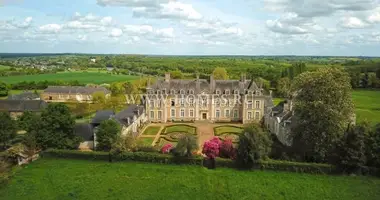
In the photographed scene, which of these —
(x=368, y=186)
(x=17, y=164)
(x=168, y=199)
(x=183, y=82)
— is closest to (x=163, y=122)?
(x=183, y=82)

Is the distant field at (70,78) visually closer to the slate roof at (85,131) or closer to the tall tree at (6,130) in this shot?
the slate roof at (85,131)

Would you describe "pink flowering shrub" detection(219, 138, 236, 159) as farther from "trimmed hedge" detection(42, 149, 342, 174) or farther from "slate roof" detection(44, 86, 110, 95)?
"slate roof" detection(44, 86, 110, 95)

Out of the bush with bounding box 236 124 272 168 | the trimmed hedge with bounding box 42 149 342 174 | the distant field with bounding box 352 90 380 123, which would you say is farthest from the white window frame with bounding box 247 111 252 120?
the trimmed hedge with bounding box 42 149 342 174

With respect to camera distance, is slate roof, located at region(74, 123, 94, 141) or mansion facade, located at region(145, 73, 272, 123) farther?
mansion facade, located at region(145, 73, 272, 123)

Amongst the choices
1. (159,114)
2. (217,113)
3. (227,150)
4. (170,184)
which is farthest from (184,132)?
(170,184)

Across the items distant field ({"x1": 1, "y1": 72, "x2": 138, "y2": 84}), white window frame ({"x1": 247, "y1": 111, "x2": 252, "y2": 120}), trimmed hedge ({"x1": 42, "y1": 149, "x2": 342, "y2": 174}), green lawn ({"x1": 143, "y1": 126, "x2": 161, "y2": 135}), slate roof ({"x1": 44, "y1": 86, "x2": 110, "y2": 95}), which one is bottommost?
green lawn ({"x1": 143, "y1": 126, "x2": 161, "y2": 135})

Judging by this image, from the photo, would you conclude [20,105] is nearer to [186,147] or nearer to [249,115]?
[186,147]

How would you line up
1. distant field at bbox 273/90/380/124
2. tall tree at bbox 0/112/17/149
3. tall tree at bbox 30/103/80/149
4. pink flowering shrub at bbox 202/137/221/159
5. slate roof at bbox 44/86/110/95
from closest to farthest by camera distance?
pink flowering shrub at bbox 202/137/221/159
tall tree at bbox 30/103/80/149
tall tree at bbox 0/112/17/149
distant field at bbox 273/90/380/124
slate roof at bbox 44/86/110/95

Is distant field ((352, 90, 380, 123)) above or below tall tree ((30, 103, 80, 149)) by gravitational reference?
below
